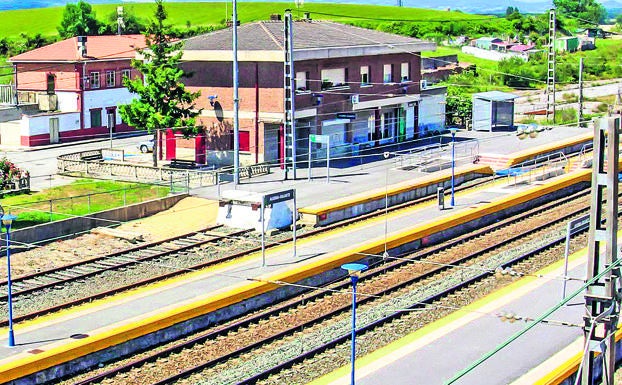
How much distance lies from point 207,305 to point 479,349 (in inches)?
250

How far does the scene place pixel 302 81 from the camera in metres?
44.1

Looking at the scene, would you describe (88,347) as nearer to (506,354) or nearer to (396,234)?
(506,354)

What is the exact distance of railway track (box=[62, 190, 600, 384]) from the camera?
20.5m

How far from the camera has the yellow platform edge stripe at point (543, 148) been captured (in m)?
45.1

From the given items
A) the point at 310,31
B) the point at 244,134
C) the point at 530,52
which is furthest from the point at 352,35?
the point at 530,52

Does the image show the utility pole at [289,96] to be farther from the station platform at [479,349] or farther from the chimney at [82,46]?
the chimney at [82,46]

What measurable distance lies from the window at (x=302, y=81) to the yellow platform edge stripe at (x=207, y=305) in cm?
1118

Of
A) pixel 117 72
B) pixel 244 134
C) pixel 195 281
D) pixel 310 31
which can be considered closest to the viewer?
pixel 195 281

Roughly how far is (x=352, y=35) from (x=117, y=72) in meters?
14.4

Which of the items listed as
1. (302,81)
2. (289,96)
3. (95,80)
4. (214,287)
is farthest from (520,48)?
(214,287)

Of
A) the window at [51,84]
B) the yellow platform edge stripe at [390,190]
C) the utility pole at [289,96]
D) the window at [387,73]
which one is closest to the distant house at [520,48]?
the window at [387,73]

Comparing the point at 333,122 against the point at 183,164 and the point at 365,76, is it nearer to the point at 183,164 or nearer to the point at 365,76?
the point at 365,76

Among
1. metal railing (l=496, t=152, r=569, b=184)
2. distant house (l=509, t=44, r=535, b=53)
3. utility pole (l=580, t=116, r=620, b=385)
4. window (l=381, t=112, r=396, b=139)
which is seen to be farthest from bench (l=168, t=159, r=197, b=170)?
distant house (l=509, t=44, r=535, b=53)

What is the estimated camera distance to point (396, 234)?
31.0 meters
